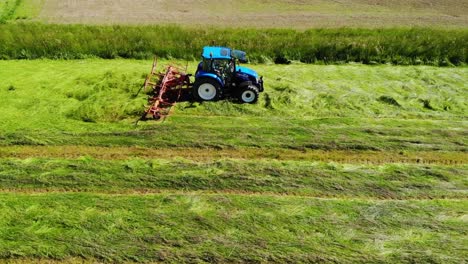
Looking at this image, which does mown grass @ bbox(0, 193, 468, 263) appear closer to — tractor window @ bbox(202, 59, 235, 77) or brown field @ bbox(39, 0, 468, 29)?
tractor window @ bbox(202, 59, 235, 77)

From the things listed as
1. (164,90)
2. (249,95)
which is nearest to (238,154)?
(249,95)

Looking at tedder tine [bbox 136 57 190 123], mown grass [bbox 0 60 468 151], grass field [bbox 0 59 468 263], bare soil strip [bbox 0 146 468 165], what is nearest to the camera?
grass field [bbox 0 59 468 263]

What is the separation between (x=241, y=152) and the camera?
1027 centimetres

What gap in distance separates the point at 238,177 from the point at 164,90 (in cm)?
463

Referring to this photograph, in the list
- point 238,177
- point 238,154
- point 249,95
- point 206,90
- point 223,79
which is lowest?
point 238,177

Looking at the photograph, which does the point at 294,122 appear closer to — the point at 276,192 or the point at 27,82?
the point at 276,192

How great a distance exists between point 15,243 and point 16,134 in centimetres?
408

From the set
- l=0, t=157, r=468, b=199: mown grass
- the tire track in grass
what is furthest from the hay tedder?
the tire track in grass

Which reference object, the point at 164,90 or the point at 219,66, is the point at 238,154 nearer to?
the point at 219,66

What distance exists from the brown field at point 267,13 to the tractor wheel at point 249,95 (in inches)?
366

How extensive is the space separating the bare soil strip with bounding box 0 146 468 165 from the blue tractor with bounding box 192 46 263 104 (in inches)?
98.1

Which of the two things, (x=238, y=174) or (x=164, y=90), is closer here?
(x=238, y=174)

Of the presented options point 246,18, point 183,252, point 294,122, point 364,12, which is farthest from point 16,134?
point 364,12

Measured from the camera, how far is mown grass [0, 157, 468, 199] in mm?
8867
